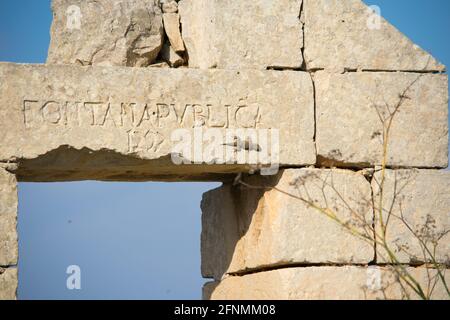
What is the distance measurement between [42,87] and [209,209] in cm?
215

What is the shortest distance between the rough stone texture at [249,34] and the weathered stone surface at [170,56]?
10.7 inches

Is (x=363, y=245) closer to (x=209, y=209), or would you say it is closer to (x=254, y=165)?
(x=254, y=165)

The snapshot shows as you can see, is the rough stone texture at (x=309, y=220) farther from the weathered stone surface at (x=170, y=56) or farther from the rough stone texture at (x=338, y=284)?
the weathered stone surface at (x=170, y=56)

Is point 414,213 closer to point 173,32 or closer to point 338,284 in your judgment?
point 338,284

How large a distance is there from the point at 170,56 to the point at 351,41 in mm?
1340

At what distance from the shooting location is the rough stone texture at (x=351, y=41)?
674 centimetres

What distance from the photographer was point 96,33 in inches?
262


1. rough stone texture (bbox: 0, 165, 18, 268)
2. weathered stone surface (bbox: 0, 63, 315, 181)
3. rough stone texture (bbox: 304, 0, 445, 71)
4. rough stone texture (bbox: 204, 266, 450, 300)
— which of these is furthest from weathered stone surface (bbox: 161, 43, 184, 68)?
rough stone texture (bbox: 204, 266, 450, 300)

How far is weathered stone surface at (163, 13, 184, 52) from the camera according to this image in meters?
6.95

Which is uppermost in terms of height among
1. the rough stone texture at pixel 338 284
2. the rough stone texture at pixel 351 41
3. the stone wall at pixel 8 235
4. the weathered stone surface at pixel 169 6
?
the weathered stone surface at pixel 169 6

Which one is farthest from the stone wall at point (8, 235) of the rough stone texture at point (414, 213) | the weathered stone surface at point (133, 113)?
the rough stone texture at point (414, 213)

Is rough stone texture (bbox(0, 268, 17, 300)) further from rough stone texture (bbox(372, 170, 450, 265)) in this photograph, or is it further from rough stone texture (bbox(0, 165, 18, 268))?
rough stone texture (bbox(372, 170, 450, 265))
